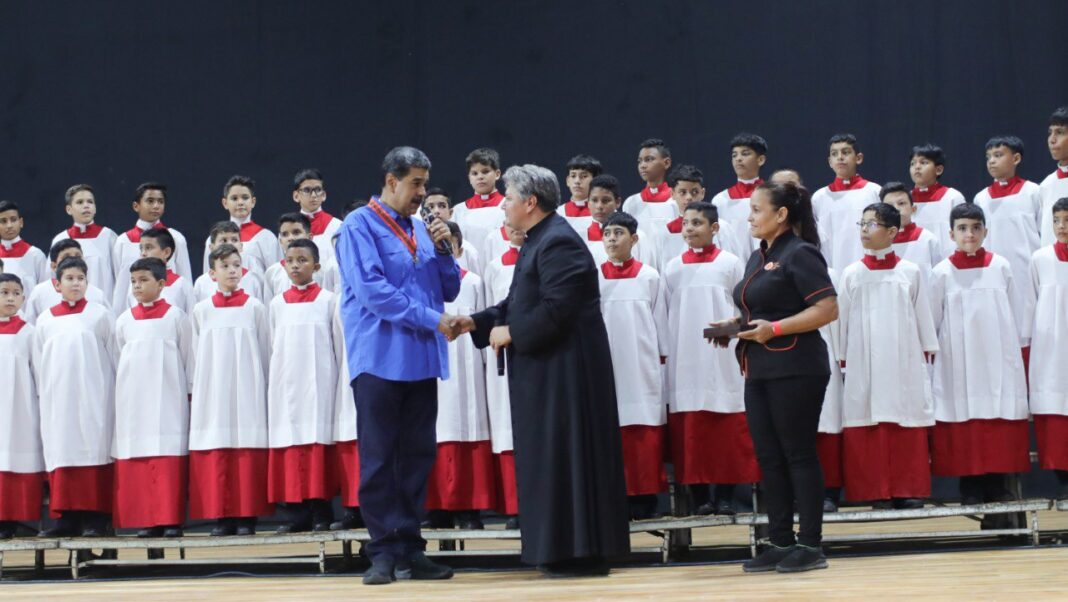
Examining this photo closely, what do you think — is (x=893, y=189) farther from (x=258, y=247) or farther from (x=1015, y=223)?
(x=258, y=247)

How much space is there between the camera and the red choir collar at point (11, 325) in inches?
252

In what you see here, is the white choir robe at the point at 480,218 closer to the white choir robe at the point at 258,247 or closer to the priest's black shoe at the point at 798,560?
the white choir robe at the point at 258,247

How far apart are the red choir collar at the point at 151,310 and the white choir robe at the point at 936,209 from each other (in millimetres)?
3934

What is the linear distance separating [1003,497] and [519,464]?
254 centimetres

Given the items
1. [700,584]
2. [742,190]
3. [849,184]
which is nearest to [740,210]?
→ [742,190]

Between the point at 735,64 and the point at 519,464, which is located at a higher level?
the point at 735,64

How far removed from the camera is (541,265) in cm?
470

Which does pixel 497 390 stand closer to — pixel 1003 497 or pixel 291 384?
pixel 291 384

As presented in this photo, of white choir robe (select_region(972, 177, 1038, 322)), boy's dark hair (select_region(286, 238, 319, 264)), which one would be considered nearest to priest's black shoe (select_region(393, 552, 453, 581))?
boy's dark hair (select_region(286, 238, 319, 264))

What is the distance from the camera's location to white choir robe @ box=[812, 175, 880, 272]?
6934 millimetres

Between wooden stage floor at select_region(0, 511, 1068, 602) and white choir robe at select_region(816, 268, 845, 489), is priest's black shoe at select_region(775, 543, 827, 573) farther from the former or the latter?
white choir robe at select_region(816, 268, 845, 489)

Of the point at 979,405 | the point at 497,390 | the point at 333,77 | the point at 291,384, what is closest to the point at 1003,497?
the point at 979,405

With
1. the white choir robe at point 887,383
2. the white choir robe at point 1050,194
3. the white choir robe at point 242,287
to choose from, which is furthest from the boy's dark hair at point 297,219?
the white choir robe at point 1050,194

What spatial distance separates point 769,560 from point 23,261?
5015 millimetres
